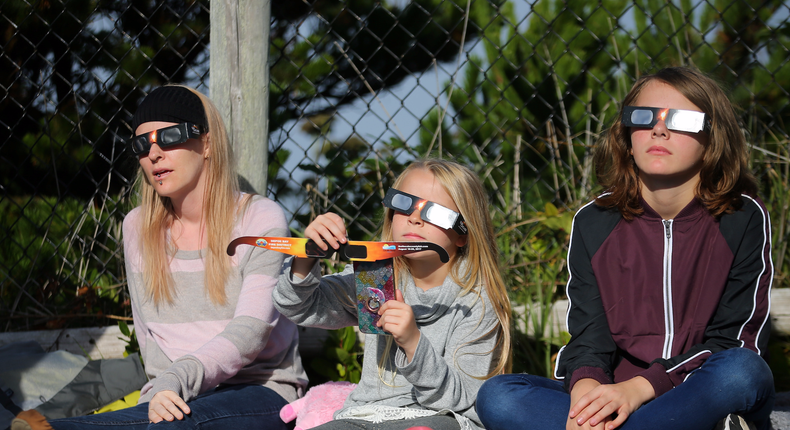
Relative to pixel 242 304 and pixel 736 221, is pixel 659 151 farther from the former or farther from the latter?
pixel 242 304

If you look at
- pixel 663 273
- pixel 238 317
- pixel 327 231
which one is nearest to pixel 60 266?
pixel 238 317

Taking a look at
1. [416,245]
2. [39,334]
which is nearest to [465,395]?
[416,245]

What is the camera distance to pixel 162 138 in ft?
6.94

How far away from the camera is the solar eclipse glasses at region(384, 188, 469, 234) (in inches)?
74.4

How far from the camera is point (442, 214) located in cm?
189

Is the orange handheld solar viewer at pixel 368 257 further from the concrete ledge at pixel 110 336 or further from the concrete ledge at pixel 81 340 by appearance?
the concrete ledge at pixel 81 340

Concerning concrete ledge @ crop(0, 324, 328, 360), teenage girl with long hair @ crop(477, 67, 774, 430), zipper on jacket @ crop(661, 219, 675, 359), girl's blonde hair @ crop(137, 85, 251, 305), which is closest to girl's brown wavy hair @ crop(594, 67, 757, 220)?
teenage girl with long hair @ crop(477, 67, 774, 430)

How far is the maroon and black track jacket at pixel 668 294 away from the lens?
184 centimetres

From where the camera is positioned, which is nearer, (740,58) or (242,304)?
(242,304)

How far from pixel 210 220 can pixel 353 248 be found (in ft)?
2.28

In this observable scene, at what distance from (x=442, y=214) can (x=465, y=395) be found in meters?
0.54

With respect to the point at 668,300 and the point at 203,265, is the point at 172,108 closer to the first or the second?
the point at 203,265

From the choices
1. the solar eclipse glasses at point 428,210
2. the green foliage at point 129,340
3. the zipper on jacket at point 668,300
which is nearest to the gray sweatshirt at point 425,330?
the solar eclipse glasses at point 428,210

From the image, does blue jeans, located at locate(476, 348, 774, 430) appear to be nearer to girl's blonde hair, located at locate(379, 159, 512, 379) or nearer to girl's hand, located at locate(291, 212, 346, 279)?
girl's blonde hair, located at locate(379, 159, 512, 379)
